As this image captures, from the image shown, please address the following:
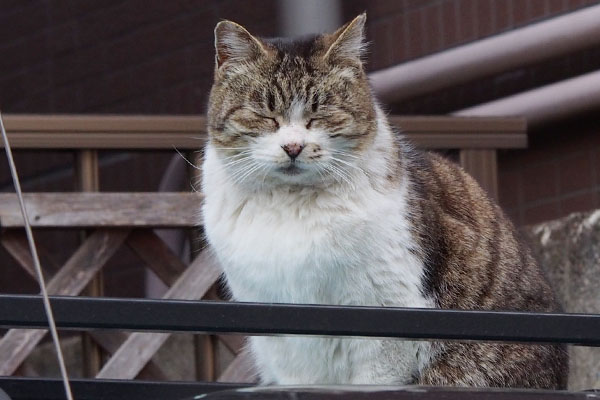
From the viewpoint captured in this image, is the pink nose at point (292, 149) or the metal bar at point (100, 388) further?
the pink nose at point (292, 149)

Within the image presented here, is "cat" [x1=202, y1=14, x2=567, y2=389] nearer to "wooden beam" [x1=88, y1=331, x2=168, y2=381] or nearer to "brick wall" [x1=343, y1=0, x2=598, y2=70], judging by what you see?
"wooden beam" [x1=88, y1=331, x2=168, y2=381]

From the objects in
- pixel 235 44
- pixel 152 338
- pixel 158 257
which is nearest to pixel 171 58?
pixel 158 257

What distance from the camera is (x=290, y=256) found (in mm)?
3844

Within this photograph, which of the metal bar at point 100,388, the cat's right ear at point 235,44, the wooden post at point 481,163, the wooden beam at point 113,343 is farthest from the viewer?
the wooden post at point 481,163

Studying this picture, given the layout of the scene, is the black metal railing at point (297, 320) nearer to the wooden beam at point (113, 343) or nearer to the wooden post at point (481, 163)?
the wooden beam at point (113, 343)

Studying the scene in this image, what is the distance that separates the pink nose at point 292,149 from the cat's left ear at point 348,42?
16.3 inches

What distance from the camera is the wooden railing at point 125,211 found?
501 cm

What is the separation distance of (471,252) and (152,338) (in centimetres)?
149

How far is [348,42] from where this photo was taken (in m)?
4.07

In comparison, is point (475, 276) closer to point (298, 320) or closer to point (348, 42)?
point (348, 42)

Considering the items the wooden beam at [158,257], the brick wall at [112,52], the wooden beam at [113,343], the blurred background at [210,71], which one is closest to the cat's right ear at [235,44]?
the wooden beam at [158,257]

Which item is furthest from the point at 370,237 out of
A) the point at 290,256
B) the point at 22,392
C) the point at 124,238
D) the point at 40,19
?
the point at 40,19

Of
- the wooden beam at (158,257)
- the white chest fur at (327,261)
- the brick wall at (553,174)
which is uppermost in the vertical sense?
the brick wall at (553,174)

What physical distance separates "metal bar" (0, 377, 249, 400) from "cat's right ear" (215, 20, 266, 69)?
1313 millimetres
